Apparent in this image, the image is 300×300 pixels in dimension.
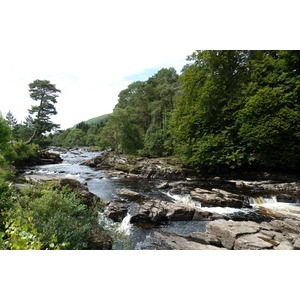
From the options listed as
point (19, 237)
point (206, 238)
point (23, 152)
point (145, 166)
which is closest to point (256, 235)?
point (206, 238)

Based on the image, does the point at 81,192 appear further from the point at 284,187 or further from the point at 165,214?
the point at 284,187

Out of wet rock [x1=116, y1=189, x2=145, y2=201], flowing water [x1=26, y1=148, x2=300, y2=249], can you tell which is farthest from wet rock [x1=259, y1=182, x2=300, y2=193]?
wet rock [x1=116, y1=189, x2=145, y2=201]

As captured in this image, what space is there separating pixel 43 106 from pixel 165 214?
7.32 m

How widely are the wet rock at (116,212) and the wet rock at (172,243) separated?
1.56 metres

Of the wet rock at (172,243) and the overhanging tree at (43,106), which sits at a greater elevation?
the overhanging tree at (43,106)

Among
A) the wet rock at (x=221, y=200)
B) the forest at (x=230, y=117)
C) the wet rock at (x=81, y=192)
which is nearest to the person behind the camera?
the wet rock at (x=81, y=192)

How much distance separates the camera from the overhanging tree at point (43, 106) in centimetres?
703

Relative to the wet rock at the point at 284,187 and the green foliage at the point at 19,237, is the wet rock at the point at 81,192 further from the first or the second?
the wet rock at the point at 284,187

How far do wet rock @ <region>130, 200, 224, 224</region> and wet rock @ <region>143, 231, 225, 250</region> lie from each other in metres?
0.96

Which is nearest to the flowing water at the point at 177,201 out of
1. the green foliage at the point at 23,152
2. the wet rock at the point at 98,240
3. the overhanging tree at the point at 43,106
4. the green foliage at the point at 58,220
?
the wet rock at the point at 98,240

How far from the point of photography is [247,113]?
12.2 meters

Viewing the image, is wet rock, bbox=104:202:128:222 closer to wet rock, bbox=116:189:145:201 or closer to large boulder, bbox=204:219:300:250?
wet rock, bbox=116:189:145:201

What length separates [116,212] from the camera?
677 centimetres
